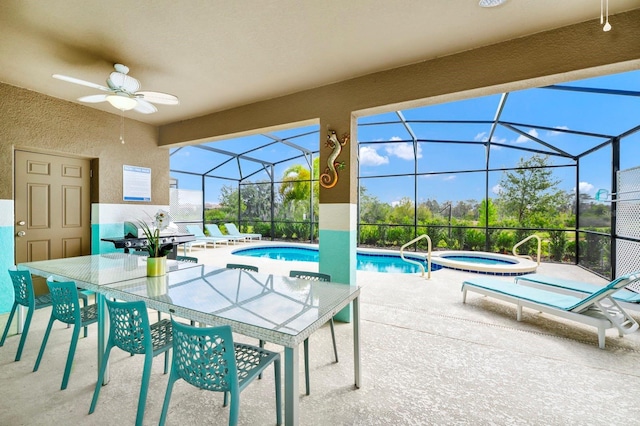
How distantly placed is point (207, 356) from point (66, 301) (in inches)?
60.1

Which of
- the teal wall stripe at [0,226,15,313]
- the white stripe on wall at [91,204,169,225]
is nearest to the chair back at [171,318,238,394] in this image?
the teal wall stripe at [0,226,15,313]

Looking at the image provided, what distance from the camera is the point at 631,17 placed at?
2.08m

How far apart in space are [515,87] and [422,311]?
2619 mm

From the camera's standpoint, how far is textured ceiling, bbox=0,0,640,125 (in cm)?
203

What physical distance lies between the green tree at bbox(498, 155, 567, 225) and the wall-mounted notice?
8.78 m

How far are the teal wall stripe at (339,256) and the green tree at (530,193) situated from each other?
263 inches

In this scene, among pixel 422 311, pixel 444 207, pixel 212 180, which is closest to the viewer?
pixel 422 311

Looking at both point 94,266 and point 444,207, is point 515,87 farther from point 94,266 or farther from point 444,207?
point 444,207

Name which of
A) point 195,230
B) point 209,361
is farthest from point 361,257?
point 209,361

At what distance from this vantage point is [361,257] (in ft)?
28.7

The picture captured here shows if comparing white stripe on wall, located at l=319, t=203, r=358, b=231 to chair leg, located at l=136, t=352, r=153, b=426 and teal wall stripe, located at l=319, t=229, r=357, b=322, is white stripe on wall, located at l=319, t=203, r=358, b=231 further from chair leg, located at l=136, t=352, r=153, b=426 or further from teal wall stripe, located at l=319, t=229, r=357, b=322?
chair leg, located at l=136, t=352, r=153, b=426

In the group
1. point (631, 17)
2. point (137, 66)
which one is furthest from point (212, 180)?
point (631, 17)

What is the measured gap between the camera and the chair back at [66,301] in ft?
6.32

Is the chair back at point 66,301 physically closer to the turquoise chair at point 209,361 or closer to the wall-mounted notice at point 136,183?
the turquoise chair at point 209,361
